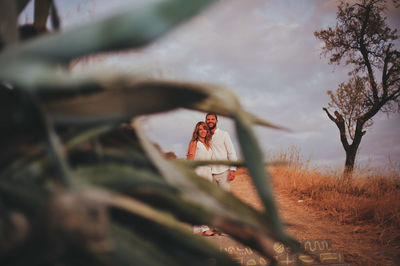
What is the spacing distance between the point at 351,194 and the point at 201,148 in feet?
14.2

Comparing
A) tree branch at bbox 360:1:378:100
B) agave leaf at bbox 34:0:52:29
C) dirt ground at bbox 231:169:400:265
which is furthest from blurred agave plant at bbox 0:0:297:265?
tree branch at bbox 360:1:378:100

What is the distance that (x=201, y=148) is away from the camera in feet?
14.1

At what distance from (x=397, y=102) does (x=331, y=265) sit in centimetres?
982

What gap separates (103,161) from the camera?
353 millimetres

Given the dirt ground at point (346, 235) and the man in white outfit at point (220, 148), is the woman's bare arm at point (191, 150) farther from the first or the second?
the dirt ground at point (346, 235)

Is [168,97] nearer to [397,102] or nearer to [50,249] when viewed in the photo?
[50,249]

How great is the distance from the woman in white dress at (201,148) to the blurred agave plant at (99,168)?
12.6ft

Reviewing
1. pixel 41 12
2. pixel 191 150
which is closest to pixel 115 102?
pixel 41 12

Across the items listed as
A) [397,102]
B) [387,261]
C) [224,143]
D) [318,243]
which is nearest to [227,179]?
[224,143]

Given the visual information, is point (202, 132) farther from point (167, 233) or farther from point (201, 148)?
point (167, 233)

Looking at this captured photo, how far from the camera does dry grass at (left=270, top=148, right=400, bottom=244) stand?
15.0 ft

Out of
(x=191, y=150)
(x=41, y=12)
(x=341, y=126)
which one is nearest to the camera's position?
(x=41, y=12)

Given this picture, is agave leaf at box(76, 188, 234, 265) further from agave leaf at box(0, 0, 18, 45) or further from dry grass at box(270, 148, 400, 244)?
dry grass at box(270, 148, 400, 244)

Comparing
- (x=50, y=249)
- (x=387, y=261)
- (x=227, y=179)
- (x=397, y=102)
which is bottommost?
(x=387, y=261)
